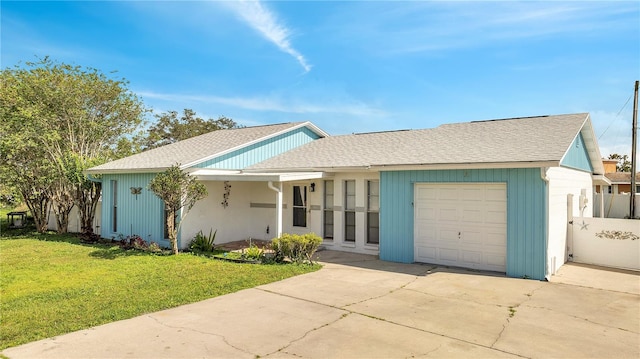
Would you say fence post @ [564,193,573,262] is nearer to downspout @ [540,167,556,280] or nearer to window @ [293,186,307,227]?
downspout @ [540,167,556,280]

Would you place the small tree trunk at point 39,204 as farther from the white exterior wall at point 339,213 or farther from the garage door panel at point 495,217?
the garage door panel at point 495,217

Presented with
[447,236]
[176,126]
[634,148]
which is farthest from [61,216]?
[634,148]

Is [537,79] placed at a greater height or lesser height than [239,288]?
greater

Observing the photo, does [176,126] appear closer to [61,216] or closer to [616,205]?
[61,216]

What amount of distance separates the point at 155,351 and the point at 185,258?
6.51 m

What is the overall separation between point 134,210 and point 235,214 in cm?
381

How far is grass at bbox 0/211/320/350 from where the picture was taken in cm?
578

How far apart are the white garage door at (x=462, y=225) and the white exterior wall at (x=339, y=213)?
1852 mm

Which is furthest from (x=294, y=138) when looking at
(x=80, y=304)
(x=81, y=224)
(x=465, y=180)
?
(x=80, y=304)

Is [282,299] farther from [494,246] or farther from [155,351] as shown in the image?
[494,246]

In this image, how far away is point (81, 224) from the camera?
16.4 meters

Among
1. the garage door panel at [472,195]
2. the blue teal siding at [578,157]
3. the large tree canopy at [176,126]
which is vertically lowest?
the garage door panel at [472,195]

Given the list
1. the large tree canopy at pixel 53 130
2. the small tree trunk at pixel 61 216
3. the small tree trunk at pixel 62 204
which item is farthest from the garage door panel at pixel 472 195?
the small tree trunk at pixel 61 216

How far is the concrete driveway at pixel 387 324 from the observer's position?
184 inches
